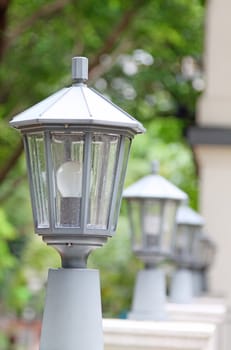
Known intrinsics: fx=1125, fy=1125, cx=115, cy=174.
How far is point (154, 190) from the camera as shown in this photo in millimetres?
6973

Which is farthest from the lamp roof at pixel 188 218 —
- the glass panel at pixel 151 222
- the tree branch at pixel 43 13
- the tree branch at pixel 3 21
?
the tree branch at pixel 43 13

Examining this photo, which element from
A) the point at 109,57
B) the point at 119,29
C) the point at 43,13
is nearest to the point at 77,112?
the point at 43,13

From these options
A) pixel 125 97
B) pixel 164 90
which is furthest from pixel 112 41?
pixel 164 90

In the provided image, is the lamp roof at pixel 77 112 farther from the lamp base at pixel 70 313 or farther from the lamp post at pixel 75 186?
the lamp base at pixel 70 313

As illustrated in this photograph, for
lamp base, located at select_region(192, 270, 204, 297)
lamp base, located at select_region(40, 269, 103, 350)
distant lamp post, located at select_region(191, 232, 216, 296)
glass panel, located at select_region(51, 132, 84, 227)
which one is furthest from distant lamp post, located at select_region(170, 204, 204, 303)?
glass panel, located at select_region(51, 132, 84, 227)

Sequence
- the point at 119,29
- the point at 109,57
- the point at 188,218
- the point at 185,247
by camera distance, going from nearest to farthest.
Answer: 1. the point at 188,218
2. the point at 185,247
3. the point at 119,29
4. the point at 109,57

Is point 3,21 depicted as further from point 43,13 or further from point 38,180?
point 38,180

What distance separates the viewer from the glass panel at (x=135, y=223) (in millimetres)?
7129

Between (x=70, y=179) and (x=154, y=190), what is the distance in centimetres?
300

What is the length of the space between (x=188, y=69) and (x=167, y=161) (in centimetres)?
805

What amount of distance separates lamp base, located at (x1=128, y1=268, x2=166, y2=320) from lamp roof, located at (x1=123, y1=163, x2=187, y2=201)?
1.52ft

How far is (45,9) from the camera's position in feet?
47.7

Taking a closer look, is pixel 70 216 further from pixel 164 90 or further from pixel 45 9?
pixel 164 90

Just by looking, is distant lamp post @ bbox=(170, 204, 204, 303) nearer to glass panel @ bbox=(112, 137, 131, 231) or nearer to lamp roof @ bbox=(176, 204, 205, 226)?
lamp roof @ bbox=(176, 204, 205, 226)
